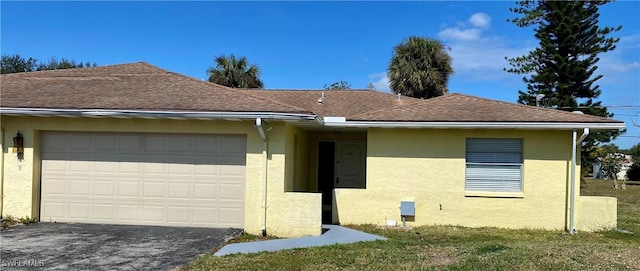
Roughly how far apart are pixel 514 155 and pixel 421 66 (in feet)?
54.8

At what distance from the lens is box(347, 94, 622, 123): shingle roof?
1034cm

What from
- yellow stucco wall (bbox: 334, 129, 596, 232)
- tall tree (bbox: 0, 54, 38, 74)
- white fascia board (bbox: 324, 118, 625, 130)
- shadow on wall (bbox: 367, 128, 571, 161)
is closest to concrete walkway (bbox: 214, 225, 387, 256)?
yellow stucco wall (bbox: 334, 129, 596, 232)

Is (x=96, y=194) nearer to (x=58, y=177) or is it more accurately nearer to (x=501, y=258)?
(x=58, y=177)

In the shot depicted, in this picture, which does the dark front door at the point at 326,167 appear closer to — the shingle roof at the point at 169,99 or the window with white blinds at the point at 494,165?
the shingle roof at the point at 169,99

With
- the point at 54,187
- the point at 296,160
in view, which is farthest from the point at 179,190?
the point at 296,160

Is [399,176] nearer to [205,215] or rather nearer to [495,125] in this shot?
[495,125]

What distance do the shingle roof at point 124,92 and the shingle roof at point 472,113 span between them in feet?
8.37

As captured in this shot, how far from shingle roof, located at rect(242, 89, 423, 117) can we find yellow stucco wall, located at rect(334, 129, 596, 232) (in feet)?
8.40

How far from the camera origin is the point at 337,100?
606 inches

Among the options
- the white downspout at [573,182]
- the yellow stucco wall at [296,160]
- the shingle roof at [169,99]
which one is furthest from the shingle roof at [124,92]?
the white downspout at [573,182]

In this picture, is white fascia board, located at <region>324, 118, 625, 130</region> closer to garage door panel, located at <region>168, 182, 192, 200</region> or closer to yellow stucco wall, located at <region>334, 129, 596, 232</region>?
yellow stucco wall, located at <region>334, 129, 596, 232</region>

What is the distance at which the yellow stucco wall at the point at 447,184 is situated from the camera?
35.4 ft

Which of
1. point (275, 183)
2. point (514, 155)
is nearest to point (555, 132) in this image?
point (514, 155)

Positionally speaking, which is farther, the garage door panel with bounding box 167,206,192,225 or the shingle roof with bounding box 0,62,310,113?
the garage door panel with bounding box 167,206,192,225
